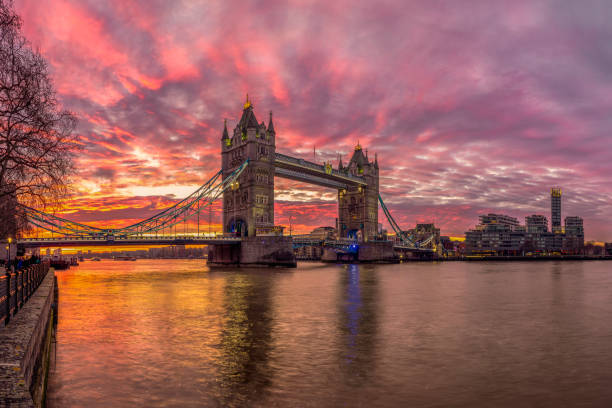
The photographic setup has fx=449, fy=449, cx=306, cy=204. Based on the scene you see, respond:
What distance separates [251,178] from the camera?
75.2 m

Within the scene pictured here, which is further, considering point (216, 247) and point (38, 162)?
point (216, 247)

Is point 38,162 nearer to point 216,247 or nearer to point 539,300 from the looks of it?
point 539,300

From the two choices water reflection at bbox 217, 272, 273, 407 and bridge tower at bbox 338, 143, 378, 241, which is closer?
water reflection at bbox 217, 272, 273, 407

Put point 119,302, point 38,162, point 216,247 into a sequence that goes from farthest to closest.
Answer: point 216,247 → point 119,302 → point 38,162

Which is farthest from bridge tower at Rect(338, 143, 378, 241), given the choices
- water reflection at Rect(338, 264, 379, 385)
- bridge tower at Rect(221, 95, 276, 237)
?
water reflection at Rect(338, 264, 379, 385)

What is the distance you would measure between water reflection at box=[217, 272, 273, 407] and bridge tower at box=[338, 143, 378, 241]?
8361 cm

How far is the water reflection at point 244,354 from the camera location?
9891 mm

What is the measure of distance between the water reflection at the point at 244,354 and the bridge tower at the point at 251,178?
49098 mm

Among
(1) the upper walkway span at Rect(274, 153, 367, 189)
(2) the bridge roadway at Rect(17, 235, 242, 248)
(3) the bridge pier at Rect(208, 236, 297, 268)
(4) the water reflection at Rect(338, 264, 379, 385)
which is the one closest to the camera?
(4) the water reflection at Rect(338, 264, 379, 385)

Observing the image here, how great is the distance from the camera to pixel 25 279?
13.1 metres

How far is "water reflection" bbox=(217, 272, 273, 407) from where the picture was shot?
9891mm

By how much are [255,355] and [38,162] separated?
929 centimetres

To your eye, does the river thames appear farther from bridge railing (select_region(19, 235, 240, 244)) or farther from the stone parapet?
bridge railing (select_region(19, 235, 240, 244))

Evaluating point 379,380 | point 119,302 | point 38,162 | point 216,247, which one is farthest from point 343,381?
point 216,247
